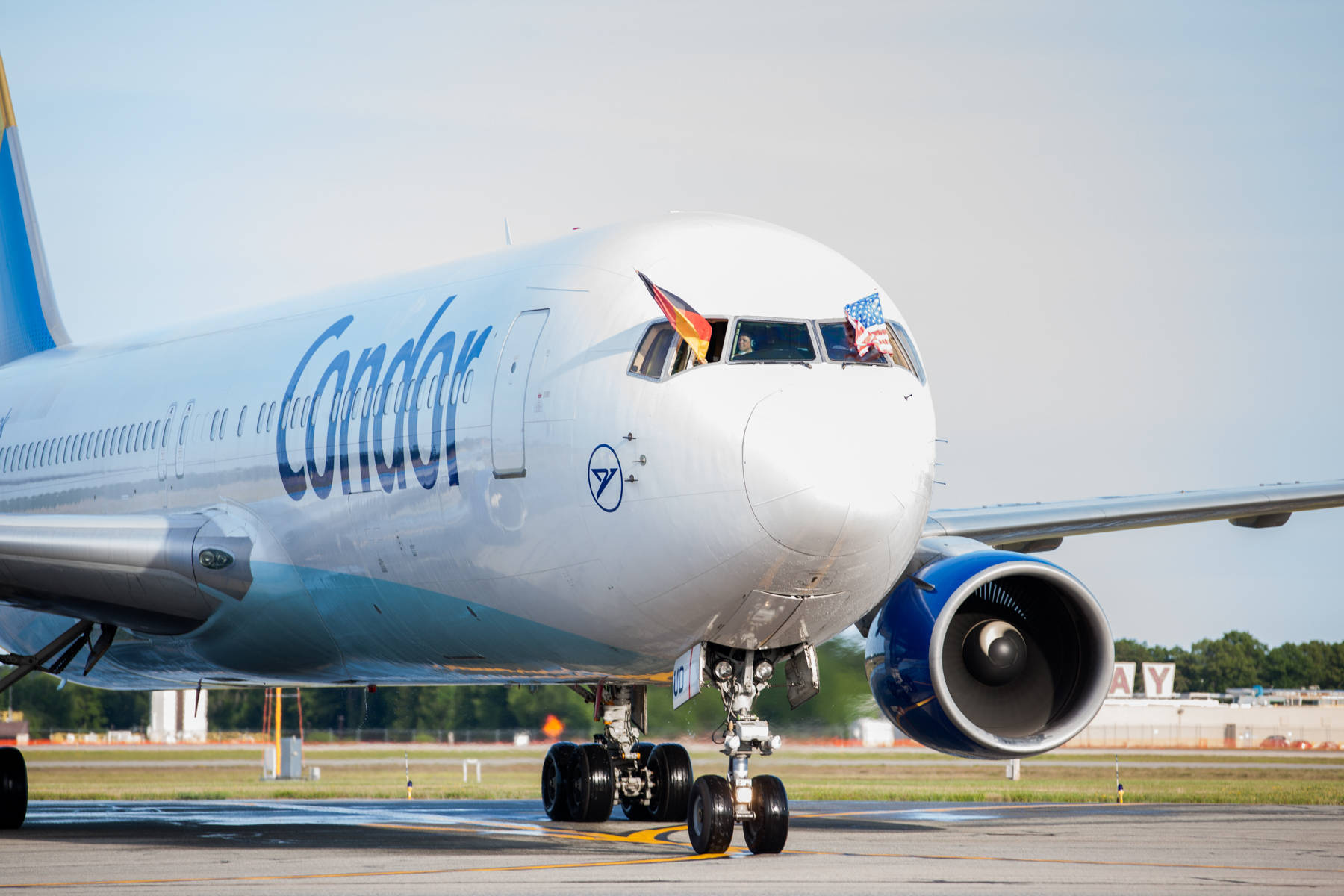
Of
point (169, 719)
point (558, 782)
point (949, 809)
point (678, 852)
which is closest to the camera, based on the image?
point (678, 852)

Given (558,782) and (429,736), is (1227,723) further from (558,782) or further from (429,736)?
(558,782)

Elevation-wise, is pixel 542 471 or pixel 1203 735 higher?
pixel 542 471

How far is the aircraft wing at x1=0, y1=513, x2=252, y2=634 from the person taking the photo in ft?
41.5

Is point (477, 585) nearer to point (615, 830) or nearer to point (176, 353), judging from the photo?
point (615, 830)

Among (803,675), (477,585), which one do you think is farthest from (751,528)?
(477,585)

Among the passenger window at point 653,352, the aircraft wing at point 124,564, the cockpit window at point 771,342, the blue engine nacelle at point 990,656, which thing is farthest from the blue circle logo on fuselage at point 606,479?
the aircraft wing at point 124,564

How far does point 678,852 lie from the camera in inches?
450

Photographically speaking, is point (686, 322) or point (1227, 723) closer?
point (686, 322)

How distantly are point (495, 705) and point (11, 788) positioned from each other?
15193 mm

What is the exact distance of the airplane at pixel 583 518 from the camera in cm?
958

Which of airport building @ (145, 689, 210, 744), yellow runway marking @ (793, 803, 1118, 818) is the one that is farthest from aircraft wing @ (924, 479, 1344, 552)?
airport building @ (145, 689, 210, 744)

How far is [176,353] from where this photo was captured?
15.6m

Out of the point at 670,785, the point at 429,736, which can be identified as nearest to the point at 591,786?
the point at 670,785

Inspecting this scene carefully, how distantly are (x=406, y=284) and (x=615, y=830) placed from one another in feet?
15.4
